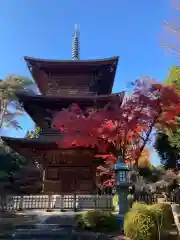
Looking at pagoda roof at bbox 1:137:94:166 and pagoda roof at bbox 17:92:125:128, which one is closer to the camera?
pagoda roof at bbox 1:137:94:166

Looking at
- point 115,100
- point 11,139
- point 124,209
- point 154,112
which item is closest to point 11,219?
point 124,209

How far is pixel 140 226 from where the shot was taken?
816 cm

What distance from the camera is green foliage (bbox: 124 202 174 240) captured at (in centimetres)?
809

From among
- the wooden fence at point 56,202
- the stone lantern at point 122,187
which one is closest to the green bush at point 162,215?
the stone lantern at point 122,187

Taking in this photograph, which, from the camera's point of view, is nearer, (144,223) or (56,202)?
(144,223)

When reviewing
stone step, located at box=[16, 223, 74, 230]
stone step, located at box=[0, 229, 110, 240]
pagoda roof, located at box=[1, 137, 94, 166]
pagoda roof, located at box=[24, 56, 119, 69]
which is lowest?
stone step, located at box=[0, 229, 110, 240]

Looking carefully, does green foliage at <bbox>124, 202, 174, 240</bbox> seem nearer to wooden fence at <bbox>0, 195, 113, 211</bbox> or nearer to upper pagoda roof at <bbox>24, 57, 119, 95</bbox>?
wooden fence at <bbox>0, 195, 113, 211</bbox>

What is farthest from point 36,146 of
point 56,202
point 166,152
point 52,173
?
point 166,152

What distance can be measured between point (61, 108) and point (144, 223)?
1356cm

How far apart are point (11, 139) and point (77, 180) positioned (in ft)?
19.6

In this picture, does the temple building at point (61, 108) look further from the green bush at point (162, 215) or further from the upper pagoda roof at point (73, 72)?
the green bush at point (162, 215)

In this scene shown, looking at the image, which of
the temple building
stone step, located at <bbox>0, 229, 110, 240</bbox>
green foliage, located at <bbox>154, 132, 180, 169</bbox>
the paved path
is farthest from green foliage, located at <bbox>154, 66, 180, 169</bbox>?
stone step, located at <bbox>0, 229, 110, 240</bbox>

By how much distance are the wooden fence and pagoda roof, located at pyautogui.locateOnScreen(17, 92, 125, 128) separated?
25.2 ft

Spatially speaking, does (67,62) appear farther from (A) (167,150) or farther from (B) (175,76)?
(A) (167,150)
